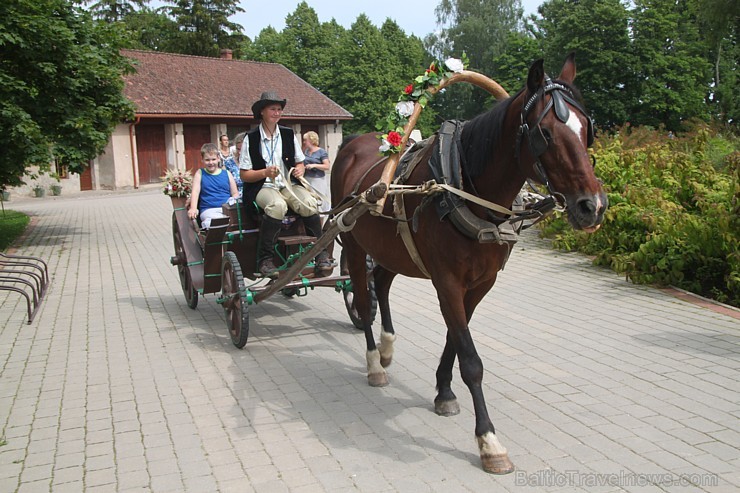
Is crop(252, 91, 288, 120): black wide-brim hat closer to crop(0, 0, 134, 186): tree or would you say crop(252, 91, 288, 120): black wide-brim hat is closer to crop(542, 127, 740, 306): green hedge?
crop(542, 127, 740, 306): green hedge

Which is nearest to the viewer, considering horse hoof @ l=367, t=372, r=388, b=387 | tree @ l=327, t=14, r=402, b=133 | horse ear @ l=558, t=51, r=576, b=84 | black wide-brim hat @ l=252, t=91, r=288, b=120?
horse ear @ l=558, t=51, r=576, b=84

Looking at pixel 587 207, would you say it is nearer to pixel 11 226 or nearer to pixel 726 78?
pixel 11 226

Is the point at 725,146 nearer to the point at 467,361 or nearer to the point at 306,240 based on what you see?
the point at 306,240

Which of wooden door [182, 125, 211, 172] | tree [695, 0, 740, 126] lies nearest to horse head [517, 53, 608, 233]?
wooden door [182, 125, 211, 172]

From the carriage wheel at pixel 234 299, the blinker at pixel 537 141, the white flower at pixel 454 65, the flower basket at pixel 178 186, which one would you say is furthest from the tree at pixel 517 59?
the blinker at pixel 537 141

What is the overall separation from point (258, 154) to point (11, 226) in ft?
44.2

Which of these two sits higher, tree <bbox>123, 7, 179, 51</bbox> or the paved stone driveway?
tree <bbox>123, 7, 179, 51</bbox>

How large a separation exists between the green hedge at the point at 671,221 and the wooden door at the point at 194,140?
26915mm

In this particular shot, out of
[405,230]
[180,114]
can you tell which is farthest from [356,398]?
[180,114]

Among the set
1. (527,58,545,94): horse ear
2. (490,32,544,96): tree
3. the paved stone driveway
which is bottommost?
the paved stone driveway

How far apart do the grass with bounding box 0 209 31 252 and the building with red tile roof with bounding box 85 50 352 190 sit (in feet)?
34.9

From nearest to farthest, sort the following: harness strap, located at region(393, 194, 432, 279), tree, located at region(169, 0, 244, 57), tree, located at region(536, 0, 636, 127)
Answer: harness strap, located at region(393, 194, 432, 279), tree, located at region(536, 0, 636, 127), tree, located at region(169, 0, 244, 57)

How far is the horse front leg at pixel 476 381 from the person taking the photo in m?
3.66

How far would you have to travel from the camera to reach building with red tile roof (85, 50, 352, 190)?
3192 cm
